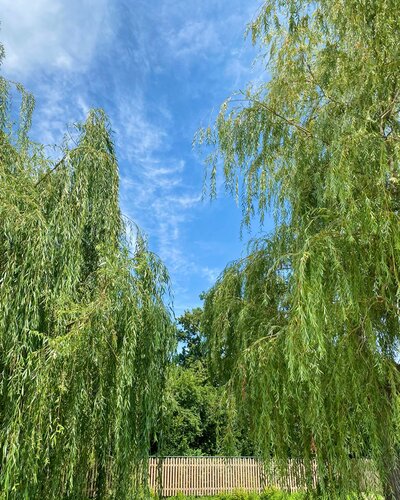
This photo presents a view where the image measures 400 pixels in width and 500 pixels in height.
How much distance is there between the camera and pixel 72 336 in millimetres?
3070

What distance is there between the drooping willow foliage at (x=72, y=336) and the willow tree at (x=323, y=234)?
1.02 meters

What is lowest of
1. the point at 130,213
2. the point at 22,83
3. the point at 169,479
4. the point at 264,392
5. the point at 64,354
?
the point at 169,479

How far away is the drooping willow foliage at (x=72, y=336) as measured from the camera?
9.41 ft

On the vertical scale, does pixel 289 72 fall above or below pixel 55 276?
above

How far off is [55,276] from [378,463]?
2823 mm

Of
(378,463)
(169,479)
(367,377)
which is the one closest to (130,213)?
(367,377)

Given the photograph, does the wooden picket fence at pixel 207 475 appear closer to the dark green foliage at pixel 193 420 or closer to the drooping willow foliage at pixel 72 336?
the dark green foliage at pixel 193 420

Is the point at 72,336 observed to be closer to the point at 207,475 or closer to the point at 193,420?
the point at 207,475

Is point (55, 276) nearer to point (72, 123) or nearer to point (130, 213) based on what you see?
point (130, 213)

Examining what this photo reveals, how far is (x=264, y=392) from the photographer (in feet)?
11.2

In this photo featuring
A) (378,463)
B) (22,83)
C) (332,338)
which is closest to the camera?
(378,463)

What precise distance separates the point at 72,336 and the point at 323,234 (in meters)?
2.12

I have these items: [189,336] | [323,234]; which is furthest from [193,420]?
[323,234]

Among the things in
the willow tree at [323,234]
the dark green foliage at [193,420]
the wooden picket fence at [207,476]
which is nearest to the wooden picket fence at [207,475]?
the wooden picket fence at [207,476]
